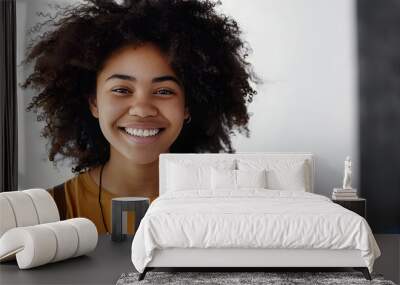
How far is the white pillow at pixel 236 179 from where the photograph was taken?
242 inches

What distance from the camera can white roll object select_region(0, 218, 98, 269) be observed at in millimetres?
4910

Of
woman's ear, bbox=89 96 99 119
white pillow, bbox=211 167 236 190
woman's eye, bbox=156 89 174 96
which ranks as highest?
woman's eye, bbox=156 89 174 96

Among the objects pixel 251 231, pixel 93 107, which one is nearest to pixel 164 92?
pixel 93 107

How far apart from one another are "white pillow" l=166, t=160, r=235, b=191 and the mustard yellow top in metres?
0.53

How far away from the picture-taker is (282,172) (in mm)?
6340

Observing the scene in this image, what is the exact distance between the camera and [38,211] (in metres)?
5.46

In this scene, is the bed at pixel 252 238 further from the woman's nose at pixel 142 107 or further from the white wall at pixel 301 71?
the white wall at pixel 301 71

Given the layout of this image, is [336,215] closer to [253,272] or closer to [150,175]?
[253,272]

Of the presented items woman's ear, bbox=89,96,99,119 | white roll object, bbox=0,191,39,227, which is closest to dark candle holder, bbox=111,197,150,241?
woman's ear, bbox=89,96,99,119

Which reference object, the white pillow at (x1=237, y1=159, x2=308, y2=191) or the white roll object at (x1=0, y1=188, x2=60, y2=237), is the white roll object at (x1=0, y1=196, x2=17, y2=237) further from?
the white pillow at (x1=237, y1=159, x2=308, y2=191)

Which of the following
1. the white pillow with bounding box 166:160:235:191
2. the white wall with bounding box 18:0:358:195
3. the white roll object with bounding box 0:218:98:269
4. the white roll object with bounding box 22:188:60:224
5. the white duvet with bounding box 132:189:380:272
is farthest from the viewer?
the white wall with bounding box 18:0:358:195

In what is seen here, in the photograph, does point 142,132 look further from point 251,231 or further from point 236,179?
point 251,231

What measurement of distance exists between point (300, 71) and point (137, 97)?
1765 mm

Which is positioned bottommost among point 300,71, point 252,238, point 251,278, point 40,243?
point 251,278
